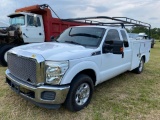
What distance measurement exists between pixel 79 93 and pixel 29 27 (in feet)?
19.4

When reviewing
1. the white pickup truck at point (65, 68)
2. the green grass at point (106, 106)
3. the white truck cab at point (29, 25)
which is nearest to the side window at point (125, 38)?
the white pickup truck at point (65, 68)

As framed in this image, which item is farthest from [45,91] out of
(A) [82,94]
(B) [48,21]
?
(B) [48,21]

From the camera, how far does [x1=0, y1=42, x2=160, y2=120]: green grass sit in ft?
11.2

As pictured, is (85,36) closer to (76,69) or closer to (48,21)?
(76,69)

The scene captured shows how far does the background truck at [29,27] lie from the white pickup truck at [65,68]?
4.34 m

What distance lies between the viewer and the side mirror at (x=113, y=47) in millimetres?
3858

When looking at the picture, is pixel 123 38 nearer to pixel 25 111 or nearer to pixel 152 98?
pixel 152 98

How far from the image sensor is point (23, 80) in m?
3.36

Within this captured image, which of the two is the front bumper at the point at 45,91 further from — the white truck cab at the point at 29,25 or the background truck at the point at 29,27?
the white truck cab at the point at 29,25

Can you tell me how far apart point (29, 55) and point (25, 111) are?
120 centimetres

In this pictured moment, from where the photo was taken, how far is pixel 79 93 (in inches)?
140

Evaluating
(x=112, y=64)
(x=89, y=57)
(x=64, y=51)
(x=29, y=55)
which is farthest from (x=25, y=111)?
(x=112, y=64)

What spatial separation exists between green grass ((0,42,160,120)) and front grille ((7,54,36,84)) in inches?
27.6

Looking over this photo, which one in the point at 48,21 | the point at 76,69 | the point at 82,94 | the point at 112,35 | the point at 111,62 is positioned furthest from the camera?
the point at 48,21
